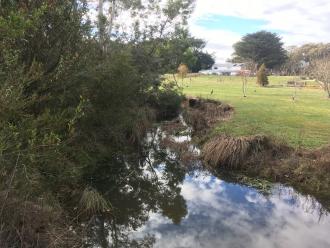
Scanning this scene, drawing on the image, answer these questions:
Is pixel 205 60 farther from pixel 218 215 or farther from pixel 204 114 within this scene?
pixel 218 215

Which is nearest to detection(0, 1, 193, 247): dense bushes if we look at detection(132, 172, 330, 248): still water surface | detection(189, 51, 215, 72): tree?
detection(132, 172, 330, 248): still water surface

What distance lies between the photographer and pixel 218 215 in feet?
41.9

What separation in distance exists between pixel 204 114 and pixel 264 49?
8826cm

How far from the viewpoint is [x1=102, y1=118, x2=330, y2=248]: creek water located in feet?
36.1

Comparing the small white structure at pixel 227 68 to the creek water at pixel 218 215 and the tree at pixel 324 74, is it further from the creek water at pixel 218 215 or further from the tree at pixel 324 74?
the creek water at pixel 218 215

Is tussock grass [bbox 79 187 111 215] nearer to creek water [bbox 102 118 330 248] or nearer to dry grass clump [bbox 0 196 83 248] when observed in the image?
creek water [bbox 102 118 330 248]

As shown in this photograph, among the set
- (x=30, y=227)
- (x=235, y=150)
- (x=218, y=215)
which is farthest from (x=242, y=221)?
(x=30, y=227)

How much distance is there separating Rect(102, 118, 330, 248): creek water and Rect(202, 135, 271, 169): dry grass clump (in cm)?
79

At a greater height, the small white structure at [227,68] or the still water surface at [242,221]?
the still water surface at [242,221]

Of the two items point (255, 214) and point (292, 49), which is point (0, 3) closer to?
point (255, 214)

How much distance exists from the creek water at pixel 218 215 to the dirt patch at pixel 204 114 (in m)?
7.16

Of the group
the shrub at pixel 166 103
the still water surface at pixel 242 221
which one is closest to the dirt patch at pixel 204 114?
the shrub at pixel 166 103

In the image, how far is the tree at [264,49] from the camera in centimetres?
10975

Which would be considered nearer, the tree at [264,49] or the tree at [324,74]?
the tree at [324,74]
